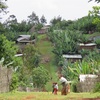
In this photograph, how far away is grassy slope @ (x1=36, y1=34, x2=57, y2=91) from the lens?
5967 centimetres

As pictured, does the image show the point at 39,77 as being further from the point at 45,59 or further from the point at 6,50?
the point at 45,59

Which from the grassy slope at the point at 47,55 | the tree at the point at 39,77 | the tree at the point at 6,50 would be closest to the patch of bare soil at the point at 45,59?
the grassy slope at the point at 47,55

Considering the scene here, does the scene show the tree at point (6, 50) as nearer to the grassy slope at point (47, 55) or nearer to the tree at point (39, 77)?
the tree at point (39, 77)

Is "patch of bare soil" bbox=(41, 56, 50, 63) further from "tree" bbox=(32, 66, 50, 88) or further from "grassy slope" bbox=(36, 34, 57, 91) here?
"tree" bbox=(32, 66, 50, 88)

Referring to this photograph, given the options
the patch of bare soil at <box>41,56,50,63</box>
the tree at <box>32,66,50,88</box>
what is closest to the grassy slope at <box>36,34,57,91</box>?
the patch of bare soil at <box>41,56,50,63</box>

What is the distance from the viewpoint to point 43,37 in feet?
279

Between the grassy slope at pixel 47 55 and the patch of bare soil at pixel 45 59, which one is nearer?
the grassy slope at pixel 47 55

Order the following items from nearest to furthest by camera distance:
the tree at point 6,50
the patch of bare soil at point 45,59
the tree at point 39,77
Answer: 1. the tree at point 6,50
2. the tree at point 39,77
3. the patch of bare soil at point 45,59

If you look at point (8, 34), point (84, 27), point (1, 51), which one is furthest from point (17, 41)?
→ point (1, 51)

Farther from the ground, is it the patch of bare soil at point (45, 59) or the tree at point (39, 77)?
the tree at point (39, 77)

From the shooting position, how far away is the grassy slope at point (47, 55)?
196ft

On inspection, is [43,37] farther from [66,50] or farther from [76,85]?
[76,85]

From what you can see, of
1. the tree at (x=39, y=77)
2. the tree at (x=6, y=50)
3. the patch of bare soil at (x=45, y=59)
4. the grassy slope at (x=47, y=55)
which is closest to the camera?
the tree at (x=6, y=50)

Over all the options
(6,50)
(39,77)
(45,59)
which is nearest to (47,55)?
(45,59)
